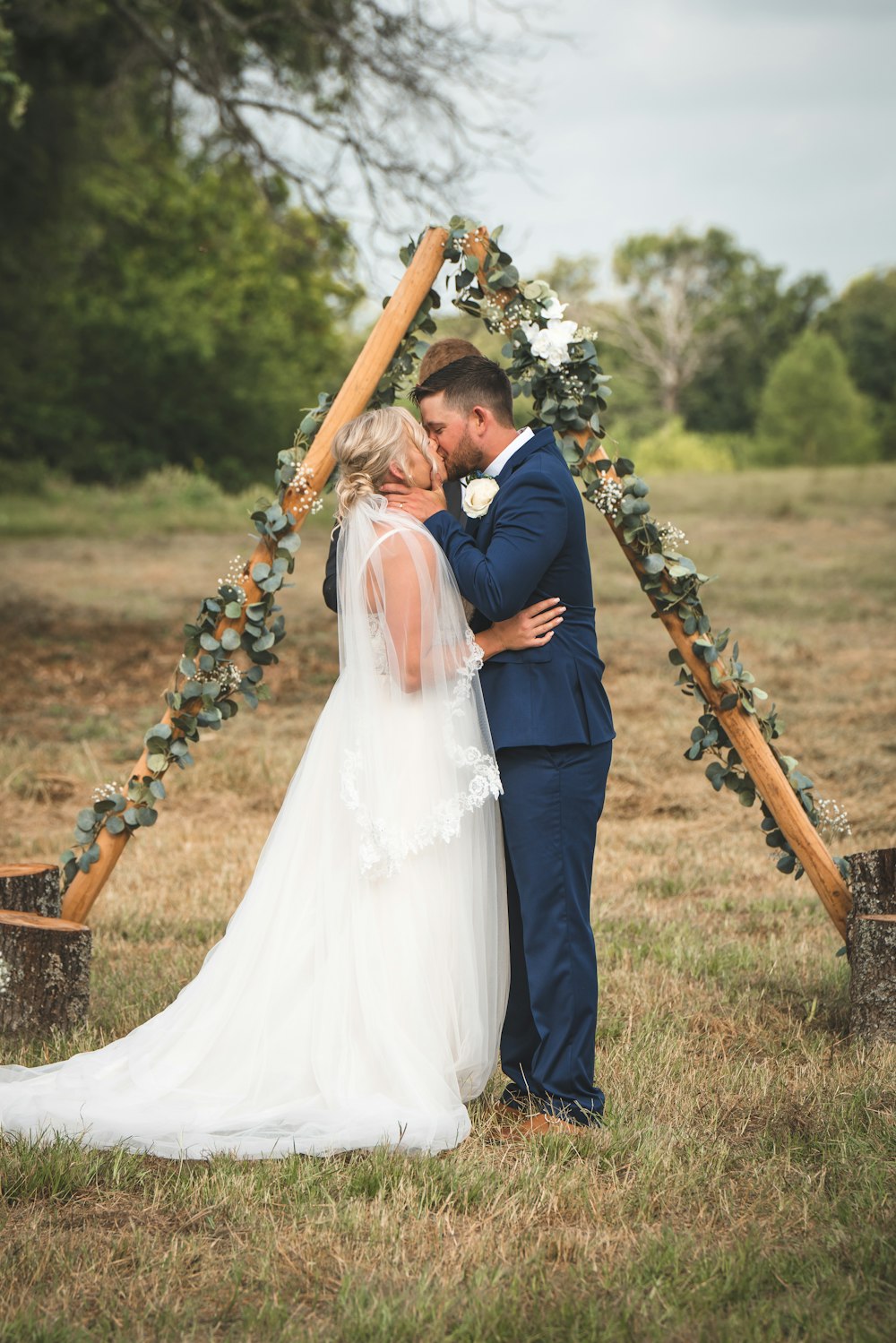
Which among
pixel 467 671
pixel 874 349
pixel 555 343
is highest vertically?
pixel 874 349

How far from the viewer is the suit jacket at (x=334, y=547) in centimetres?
451

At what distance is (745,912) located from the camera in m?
6.78

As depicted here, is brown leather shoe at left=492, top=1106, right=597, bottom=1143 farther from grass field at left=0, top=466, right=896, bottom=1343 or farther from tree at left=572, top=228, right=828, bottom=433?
tree at left=572, top=228, right=828, bottom=433

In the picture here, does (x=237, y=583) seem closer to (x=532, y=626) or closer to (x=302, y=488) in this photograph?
(x=302, y=488)

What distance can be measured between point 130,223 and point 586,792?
28.1 metres

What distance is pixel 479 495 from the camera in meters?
4.19

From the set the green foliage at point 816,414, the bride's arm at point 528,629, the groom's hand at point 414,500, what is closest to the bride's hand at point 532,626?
the bride's arm at point 528,629

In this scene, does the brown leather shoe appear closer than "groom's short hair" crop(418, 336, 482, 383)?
Yes

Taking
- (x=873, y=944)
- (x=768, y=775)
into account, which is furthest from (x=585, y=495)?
(x=873, y=944)

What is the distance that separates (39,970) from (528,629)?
2.26 metres

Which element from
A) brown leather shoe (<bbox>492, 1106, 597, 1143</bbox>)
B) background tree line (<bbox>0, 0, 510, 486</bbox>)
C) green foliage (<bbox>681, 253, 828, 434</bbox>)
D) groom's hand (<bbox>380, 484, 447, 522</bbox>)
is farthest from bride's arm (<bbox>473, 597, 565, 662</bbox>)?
green foliage (<bbox>681, 253, 828, 434</bbox>)

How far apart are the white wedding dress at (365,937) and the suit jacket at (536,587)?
113 mm

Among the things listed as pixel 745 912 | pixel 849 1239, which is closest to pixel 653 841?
pixel 745 912

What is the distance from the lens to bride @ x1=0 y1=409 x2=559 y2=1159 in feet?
13.8
